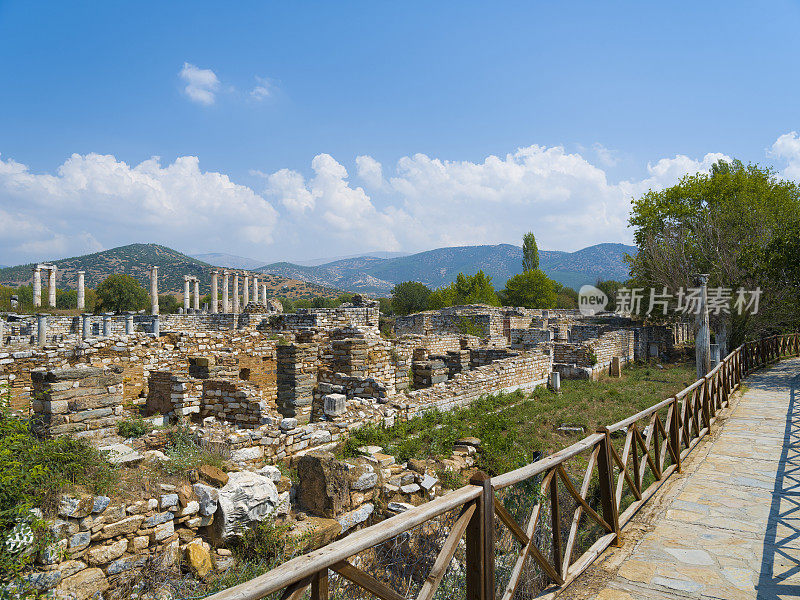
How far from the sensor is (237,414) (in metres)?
8.88

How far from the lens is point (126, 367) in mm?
9680

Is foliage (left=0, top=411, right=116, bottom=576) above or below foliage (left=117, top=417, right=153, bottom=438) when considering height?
above

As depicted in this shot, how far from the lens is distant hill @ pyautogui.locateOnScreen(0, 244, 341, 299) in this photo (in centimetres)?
9831

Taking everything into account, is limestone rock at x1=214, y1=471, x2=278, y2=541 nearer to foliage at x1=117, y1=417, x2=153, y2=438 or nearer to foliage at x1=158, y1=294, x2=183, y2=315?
foliage at x1=117, y1=417, x2=153, y2=438

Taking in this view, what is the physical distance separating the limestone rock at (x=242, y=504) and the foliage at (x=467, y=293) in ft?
152

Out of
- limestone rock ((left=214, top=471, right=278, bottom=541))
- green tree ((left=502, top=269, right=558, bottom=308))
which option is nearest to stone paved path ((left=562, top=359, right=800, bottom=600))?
limestone rock ((left=214, top=471, right=278, bottom=541))

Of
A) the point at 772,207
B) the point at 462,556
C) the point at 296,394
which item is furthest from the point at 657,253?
the point at 462,556

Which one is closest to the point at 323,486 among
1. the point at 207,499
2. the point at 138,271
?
the point at 207,499

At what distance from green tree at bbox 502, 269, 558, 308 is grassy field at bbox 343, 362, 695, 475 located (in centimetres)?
3849

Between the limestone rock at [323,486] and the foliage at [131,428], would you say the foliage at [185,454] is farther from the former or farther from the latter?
the limestone rock at [323,486]

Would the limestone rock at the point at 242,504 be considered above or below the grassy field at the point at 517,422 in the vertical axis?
above

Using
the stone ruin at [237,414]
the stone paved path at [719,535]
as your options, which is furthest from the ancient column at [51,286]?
the stone paved path at [719,535]

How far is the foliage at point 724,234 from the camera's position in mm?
20781

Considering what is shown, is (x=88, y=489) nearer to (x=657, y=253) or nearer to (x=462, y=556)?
(x=462, y=556)
